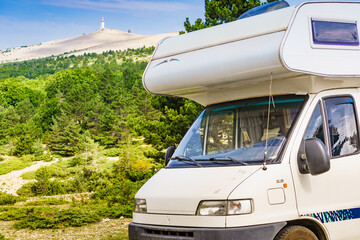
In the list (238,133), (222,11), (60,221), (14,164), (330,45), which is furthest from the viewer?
(14,164)

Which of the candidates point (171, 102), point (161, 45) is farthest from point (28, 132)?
point (161, 45)

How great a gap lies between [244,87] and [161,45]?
61.8 inches

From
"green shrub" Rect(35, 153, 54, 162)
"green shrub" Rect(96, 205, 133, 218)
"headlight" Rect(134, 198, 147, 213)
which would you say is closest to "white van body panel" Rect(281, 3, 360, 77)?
"headlight" Rect(134, 198, 147, 213)

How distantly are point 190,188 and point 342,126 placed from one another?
2124 millimetres

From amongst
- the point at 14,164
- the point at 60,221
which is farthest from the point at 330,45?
the point at 14,164

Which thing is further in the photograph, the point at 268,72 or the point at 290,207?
the point at 268,72

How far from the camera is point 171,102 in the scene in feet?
93.4

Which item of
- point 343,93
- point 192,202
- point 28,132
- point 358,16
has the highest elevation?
point 358,16

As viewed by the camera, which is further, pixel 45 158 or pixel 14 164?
pixel 45 158

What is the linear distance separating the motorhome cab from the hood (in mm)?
11

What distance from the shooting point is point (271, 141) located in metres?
5.64

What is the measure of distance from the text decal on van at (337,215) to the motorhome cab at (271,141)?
0.05ft

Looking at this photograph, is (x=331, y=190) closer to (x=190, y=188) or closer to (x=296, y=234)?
(x=296, y=234)

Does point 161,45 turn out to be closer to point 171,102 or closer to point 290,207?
point 290,207
